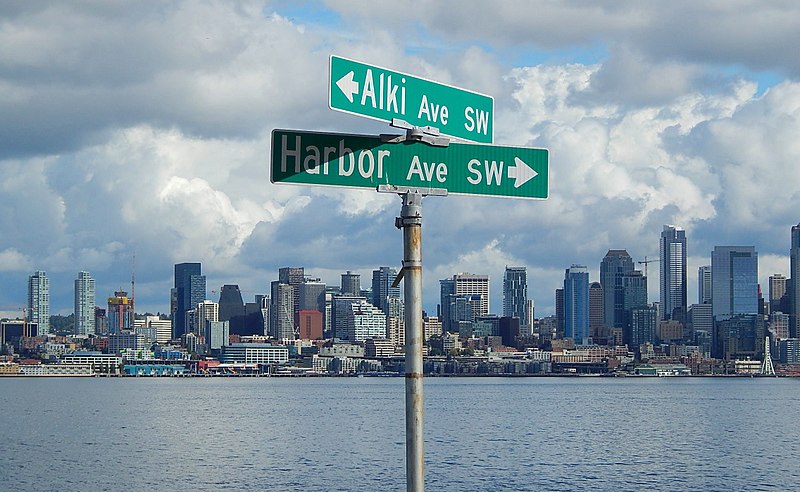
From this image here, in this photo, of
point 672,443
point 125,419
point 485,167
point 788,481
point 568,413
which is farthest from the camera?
point 568,413

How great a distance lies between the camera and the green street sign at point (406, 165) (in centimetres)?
1072

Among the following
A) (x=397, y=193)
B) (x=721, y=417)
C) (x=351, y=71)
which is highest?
(x=351, y=71)

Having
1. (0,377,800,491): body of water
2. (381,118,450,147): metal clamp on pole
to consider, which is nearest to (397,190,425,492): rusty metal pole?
(381,118,450,147): metal clamp on pole

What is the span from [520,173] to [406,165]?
113 centimetres

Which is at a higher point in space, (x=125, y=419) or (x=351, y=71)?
(x=351, y=71)

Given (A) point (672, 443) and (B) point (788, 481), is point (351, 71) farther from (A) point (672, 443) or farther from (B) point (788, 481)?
(A) point (672, 443)

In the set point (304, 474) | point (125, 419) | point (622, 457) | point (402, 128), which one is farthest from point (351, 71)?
point (125, 419)

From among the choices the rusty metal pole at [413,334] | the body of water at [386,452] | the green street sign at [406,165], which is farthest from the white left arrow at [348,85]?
the body of water at [386,452]

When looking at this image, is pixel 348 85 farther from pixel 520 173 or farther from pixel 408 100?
pixel 520 173

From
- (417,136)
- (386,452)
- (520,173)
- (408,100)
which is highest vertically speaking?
(408,100)

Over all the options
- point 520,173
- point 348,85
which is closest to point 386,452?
point 520,173

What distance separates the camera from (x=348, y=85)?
1048 centimetres

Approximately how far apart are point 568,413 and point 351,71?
186354 mm

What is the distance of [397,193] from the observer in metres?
11.0
